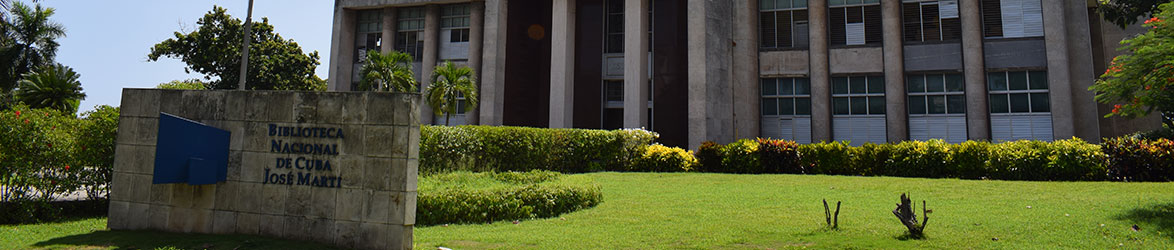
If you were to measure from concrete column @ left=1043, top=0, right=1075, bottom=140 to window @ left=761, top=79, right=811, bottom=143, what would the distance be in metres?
8.82

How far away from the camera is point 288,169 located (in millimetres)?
7129

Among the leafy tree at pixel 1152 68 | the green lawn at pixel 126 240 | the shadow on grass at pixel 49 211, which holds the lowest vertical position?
the green lawn at pixel 126 240

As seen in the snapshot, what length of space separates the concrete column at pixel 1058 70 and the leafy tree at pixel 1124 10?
57.6 inches

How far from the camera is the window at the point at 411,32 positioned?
30641 mm

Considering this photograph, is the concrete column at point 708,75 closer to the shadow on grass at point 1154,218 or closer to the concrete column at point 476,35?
the concrete column at point 476,35

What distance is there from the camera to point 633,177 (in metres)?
16.0

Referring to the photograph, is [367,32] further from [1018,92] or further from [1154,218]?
[1154,218]

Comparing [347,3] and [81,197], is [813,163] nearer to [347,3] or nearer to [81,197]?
[81,197]

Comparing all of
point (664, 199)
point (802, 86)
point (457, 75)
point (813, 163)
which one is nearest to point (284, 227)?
point (664, 199)

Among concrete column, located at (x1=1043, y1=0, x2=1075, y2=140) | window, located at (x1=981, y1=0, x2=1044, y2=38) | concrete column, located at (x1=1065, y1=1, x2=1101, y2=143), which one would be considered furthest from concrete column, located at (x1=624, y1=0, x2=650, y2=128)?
concrete column, located at (x1=1065, y1=1, x2=1101, y2=143)

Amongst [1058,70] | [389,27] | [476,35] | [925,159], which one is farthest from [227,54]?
[1058,70]

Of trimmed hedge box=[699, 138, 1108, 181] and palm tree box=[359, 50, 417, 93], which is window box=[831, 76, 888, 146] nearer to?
trimmed hedge box=[699, 138, 1108, 181]

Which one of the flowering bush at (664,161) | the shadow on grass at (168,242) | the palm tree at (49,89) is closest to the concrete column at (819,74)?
the flowering bush at (664,161)

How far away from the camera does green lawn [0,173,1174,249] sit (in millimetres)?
6727
